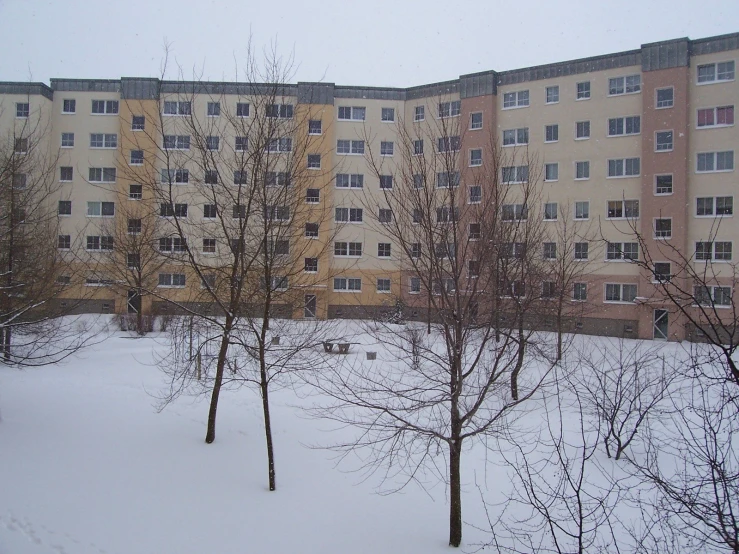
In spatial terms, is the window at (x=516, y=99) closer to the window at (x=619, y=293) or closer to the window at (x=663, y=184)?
the window at (x=663, y=184)

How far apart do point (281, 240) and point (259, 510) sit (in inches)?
201

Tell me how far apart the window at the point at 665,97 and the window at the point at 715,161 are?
368 cm

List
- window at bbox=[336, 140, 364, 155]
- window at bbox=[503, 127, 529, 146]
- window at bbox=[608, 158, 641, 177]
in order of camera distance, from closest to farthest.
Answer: window at bbox=[608, 158, 641, 177] → window at bbox=[503, 127, 529, 146] → window at bbox=[336, 140, 364, 155]

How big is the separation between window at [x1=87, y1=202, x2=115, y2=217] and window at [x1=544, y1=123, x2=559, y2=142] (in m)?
33.0

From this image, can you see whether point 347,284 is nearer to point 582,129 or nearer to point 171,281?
point 171,281

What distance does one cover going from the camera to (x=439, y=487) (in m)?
10.8

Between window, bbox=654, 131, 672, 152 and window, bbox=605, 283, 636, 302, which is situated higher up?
window, bbox=654, 131, 672, 152

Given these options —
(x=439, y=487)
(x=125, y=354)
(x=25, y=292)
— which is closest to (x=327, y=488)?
(x=439, y=487)

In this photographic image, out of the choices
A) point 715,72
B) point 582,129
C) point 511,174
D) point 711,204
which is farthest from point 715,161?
point 511,174

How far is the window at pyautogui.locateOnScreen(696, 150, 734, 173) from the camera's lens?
99.1 feet

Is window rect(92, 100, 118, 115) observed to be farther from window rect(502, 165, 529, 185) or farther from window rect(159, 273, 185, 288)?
window rect(502, 165, 529, 185)

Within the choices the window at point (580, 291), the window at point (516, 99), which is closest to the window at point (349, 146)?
the window at point (516, 99)

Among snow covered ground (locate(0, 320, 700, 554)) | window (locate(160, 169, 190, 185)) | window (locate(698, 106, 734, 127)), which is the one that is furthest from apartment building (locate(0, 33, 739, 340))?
snow covered ground (locate(0, 320, 700, 554))

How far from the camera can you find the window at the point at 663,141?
31203mm
